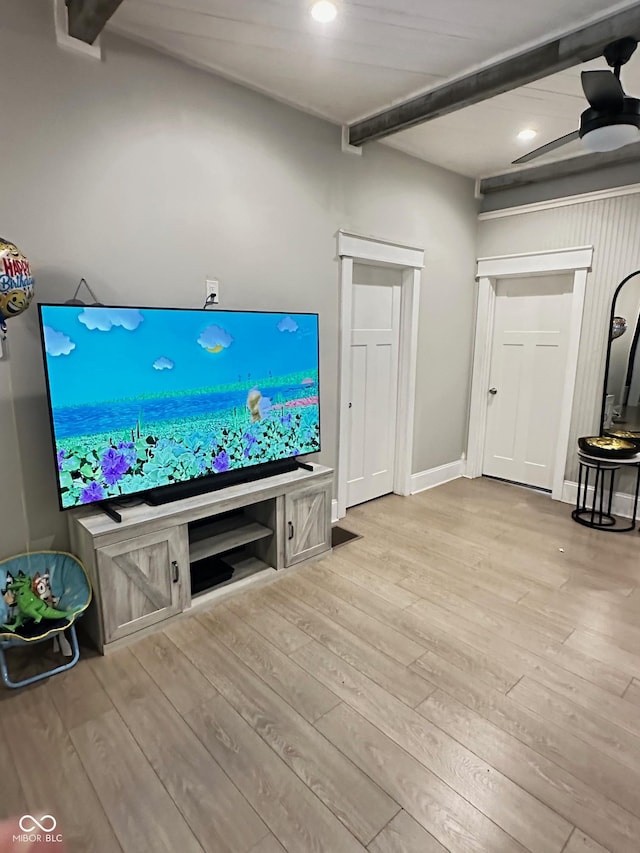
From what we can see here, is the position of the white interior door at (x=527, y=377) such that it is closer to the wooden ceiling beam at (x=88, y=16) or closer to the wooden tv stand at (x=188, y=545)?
the wooden tv stand at (x=188, y=545)

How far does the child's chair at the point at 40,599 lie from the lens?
2012 mm

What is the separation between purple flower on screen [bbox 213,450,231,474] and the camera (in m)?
2.68

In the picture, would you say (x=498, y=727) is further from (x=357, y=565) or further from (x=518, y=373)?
(x=518, y=373)

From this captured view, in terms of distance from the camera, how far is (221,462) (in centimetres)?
271

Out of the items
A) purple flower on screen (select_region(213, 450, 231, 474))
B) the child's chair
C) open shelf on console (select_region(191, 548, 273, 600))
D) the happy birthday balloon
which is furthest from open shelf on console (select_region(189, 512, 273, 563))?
the happy birthday balloon

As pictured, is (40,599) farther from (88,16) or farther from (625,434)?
(625,434)

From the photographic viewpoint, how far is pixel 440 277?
171 inches

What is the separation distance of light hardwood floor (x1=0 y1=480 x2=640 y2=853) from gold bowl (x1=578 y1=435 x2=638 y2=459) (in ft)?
3.29

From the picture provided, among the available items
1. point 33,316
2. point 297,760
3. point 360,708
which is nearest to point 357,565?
point 360,708

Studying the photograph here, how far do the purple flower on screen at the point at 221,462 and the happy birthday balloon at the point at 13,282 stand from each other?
1.17 meters

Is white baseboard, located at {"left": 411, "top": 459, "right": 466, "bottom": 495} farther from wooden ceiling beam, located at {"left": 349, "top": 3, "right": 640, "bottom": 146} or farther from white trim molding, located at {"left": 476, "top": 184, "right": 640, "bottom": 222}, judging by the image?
wooden ceiling beam, located at {"left": 349, "top": 3, "right": 640, "bottom": 146}

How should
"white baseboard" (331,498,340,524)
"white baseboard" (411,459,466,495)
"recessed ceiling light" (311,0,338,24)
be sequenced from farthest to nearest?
"white baseboard" (411,459,466,495)
"white baseboard" (331,498,340,524)
"recessed ceiling light" (311,0,338,24)

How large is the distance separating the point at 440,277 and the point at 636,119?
2296 millimetres

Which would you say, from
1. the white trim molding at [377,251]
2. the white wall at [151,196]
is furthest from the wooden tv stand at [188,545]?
the white trim molding at [377,251]
